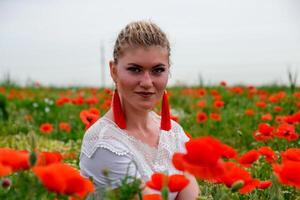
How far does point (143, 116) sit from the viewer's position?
10.7ft

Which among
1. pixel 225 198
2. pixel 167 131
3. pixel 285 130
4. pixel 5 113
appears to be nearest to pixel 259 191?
pixel 167 131

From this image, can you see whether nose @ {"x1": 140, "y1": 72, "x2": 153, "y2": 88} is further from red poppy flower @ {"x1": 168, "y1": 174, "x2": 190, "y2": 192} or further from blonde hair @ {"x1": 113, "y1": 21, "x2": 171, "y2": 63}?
red poppy flower @ {"x1": 168, "y1": 174, "x2": 190, "y2": 192}

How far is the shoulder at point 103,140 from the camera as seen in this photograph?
2895 mm

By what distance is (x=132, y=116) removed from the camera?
3.20 m

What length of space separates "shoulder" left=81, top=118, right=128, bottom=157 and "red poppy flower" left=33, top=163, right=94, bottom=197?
1.26 metres

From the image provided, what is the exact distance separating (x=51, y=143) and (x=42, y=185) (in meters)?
4.41

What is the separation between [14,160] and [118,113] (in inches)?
59.1

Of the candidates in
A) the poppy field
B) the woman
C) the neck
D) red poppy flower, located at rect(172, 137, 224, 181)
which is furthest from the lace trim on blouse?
red poppy flower, located at rect(172, 137, 224, 181)

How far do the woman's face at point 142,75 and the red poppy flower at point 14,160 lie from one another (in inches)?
50.0

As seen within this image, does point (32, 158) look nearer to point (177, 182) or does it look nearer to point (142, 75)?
point (177, 182)

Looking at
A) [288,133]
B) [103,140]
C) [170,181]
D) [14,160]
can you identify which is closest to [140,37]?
[103,140]

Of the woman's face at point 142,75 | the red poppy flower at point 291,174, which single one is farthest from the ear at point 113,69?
the red poppy flower at point 291,174

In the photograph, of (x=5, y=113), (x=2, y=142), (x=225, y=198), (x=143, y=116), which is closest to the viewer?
(x=225, y=198)

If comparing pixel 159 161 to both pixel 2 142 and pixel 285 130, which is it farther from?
pixel 2 142
